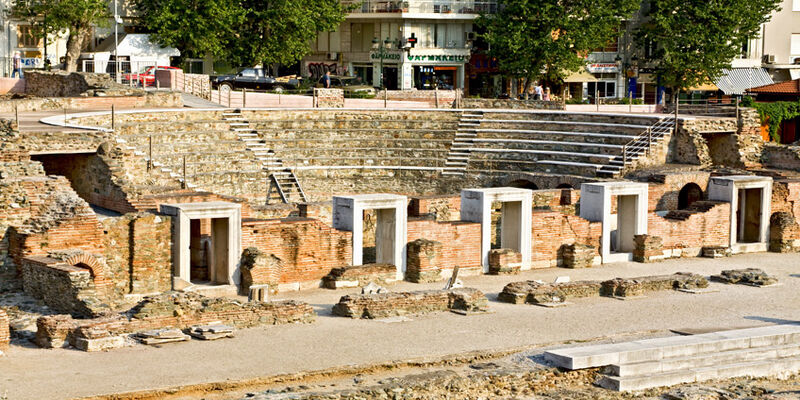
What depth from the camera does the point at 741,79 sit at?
7106 centimetres

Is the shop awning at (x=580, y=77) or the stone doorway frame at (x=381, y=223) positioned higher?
the shop awning at (x=580, y=77)

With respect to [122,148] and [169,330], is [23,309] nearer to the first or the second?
[169,330]

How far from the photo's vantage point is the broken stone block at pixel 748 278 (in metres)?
35.0

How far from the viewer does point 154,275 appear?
32312mm

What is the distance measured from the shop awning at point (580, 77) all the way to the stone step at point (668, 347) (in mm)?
39040

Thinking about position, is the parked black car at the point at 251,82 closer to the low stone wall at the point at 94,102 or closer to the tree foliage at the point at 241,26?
the tree foliage at the point at 241,26

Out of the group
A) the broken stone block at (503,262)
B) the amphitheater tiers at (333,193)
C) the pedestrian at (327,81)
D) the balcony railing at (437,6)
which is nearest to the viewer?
the amphitheater tiers at (333,193)

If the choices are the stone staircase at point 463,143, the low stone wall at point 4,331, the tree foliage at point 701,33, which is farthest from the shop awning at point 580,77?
the low stone wall at point 4,331

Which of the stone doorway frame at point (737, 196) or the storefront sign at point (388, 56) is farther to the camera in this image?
the storefront sign at point (388, 56)

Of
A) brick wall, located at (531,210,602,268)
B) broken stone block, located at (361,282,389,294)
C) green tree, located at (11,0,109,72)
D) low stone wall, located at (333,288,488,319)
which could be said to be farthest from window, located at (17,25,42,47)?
low stone wall, located at (333,288,488,319)

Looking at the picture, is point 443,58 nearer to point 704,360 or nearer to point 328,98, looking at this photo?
point 328,98

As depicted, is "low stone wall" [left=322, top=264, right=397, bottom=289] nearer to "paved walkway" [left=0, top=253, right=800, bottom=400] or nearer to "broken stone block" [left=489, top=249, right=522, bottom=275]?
"paved walkway" [left=0, top=253, right=800, bottom=400]

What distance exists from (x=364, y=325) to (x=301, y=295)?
4.52 meters

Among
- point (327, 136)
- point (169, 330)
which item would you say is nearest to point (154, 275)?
point (169, 330)
